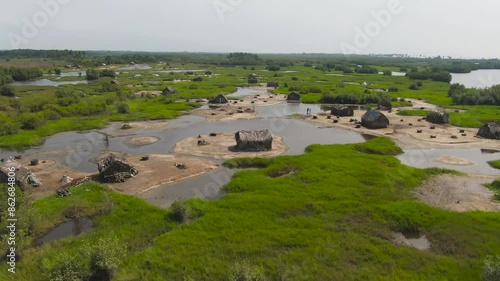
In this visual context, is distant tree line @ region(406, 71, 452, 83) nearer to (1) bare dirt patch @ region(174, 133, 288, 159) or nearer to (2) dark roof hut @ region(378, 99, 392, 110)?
(2) dark roof hut @ region(378, 99, 392, 110)

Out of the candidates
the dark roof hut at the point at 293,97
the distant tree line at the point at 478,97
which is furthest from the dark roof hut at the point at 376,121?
the distant tree line at the point at 478,97

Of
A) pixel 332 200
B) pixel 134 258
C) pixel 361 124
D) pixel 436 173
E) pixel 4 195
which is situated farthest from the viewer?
pixel 361 124

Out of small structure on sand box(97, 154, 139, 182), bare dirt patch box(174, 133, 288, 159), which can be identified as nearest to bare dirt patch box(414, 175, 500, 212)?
bare dirt patch box(174, 133, 288, 159)

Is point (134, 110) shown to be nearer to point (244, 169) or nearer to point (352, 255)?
point (244, 169)

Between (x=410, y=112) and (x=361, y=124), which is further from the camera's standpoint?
(x=410, y=112)

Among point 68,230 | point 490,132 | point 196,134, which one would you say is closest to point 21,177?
point 68,230

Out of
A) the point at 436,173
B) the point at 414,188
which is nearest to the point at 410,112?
the point at 436,173
